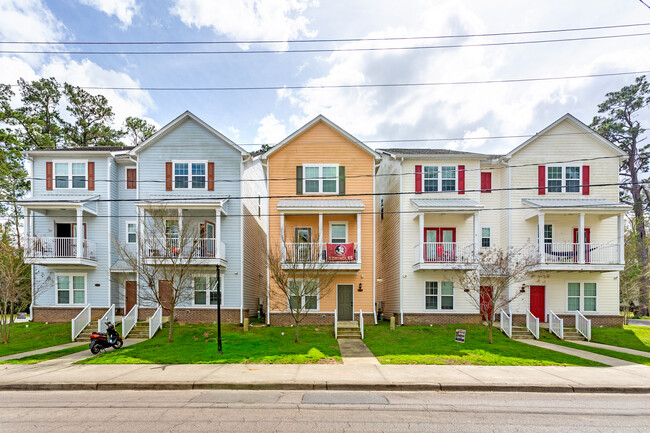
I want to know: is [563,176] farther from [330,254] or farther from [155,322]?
[155,322]

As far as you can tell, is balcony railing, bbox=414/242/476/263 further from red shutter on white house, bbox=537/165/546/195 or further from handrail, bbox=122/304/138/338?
handrail, bbox=122/304/138/338

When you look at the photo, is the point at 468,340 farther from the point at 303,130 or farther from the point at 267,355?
the point at 303,130

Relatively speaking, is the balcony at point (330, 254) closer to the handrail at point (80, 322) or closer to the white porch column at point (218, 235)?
the white porch column at point (218, 235)

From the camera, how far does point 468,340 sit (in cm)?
1641

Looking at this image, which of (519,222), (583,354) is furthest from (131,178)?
(583,354)

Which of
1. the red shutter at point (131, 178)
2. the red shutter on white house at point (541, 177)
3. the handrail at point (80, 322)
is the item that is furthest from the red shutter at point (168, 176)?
the red shutter on white house at point (541, 177)

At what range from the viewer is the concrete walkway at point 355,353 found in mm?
12967

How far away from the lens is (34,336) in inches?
718

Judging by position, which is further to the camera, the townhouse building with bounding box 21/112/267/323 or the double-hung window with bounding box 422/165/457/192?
the double-hung window with bounding box 422/165/457/192

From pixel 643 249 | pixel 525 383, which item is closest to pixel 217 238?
pixel 525 383

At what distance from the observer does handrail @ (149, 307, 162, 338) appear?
17.6 metres

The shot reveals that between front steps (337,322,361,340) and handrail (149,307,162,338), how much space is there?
922 centimetres

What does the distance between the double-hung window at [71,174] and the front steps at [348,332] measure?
57.0ft

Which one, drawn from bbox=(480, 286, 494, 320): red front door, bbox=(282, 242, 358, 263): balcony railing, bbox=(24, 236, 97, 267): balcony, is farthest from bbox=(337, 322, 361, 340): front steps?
bbox=(24, 236, 97, 267): balcony
